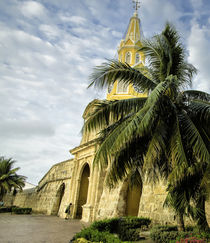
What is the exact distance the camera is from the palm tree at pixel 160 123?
6566 millimetres

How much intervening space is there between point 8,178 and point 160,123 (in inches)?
989

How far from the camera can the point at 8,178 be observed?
90.0ft

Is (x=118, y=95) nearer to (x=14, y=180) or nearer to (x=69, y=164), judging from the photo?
(x=69, y=164)

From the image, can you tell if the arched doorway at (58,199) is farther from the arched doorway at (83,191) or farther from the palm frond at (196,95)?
the palm frond at (196,95)

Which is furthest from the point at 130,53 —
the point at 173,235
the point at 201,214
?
the point at 173,235

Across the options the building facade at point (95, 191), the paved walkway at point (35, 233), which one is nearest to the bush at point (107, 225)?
the paved walkway at point (35, 233)

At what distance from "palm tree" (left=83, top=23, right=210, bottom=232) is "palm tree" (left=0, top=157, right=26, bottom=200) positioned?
2233 centimetres

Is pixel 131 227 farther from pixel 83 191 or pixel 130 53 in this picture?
pixel 130 53

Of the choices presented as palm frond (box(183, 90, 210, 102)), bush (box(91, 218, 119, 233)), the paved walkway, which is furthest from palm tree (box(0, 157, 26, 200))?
palm frond (box(183, 90, 210, 102))

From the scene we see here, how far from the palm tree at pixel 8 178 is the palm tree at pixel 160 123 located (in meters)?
22.3

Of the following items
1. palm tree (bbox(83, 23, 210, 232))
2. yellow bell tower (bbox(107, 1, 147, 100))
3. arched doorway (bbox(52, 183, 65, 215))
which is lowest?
arched doorway (bbox(52, 183, 65, 215))

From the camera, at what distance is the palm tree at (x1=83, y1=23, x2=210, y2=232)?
21.5 feet

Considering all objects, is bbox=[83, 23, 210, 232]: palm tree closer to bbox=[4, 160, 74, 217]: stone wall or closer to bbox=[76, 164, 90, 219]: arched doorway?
bbox=[76, 164, 90, 219]: arched doorway

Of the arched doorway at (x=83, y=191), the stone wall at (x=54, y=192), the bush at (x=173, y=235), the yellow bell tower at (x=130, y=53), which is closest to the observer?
the bush at (x=173, y=235)
